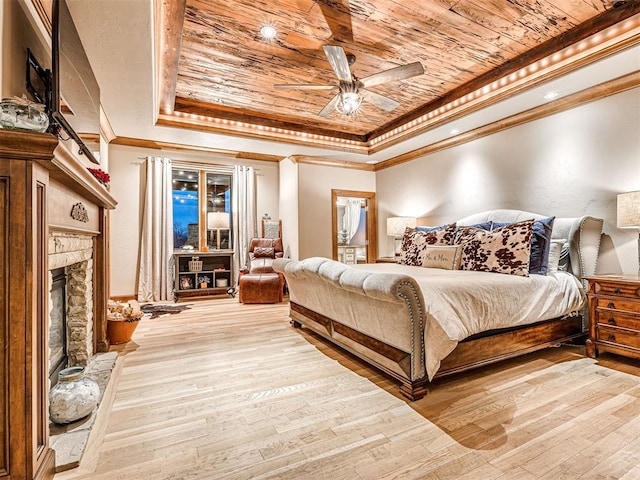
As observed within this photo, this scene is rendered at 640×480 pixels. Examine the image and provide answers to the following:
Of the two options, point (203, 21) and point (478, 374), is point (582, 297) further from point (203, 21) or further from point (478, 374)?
point (203, 21)

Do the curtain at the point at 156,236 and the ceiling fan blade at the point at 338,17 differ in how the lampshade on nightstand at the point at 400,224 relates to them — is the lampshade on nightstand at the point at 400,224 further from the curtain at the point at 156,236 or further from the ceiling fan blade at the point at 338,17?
the curtain at the point at 156,236

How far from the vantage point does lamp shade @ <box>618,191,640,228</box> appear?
8.65ft

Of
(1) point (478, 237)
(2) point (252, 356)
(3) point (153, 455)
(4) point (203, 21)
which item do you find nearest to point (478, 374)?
(1) point (478, 237)

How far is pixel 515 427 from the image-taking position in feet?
5.79

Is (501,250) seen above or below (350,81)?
below

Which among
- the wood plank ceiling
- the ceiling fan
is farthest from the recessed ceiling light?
the ceiling fan

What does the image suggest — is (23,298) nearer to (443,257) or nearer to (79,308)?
(79,308)

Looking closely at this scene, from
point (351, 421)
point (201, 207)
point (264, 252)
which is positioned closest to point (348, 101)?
point (351, 421)

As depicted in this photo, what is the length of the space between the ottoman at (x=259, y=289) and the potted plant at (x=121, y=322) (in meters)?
2.01

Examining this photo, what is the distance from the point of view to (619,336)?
8.61 feet

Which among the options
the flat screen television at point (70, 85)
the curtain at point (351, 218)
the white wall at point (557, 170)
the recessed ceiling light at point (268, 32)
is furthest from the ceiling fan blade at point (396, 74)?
the curtain at point (351, 218)

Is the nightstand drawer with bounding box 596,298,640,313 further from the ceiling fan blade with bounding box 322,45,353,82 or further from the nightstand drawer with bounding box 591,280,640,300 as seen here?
the ceiling fan blade with bounding box 322,45,353,82

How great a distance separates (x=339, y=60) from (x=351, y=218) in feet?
20.5

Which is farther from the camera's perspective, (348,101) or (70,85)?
(348,101)
